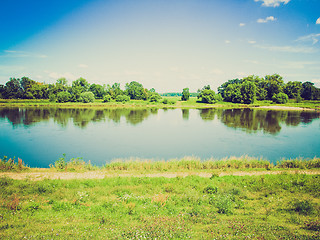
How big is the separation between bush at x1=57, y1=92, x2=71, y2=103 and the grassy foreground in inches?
3467

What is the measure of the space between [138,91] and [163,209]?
106123 mm

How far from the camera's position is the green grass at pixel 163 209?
6.48 m

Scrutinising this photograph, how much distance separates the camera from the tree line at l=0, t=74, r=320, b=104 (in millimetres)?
95062

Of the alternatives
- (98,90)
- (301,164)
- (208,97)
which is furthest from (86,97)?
(301,164)

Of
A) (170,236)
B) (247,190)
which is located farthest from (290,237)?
(247,190)

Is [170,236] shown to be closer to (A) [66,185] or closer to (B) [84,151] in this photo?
(A) [66,185]

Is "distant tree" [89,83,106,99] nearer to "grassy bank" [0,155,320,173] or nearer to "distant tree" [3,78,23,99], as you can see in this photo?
"distant tree" [3,78,23,99]

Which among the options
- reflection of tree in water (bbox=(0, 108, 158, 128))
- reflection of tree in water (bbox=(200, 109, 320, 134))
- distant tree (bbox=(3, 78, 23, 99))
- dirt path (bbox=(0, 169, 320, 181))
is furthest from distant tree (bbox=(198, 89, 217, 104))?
distant tree (bbox=(3, 78, 23, 99))

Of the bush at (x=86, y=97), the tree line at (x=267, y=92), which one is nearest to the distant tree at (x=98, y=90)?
the bush at (x=86, y=97)

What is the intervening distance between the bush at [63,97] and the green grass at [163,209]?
88.1 meters

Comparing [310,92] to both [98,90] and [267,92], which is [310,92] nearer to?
[267,92]

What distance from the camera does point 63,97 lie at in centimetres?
8956

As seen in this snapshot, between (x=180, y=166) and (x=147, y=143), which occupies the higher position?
(x=180, y=166)

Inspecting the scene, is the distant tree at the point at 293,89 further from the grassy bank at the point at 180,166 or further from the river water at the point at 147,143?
the grassy bank at the point at 180,166
